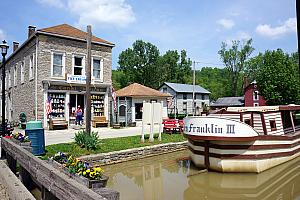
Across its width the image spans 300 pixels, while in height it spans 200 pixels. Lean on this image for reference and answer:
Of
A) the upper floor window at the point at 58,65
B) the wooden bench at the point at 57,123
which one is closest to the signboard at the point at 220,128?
the wooden bench at the point at 57,123

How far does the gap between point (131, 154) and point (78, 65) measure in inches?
408

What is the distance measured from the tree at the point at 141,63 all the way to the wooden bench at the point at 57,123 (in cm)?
4045

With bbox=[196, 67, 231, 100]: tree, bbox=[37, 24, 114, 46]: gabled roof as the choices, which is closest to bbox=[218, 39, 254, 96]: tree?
bbox=[196, 67, 231, 100]: tree

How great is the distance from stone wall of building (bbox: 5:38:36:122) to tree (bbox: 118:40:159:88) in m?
34.3

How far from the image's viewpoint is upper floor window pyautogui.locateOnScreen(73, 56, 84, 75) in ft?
65.6

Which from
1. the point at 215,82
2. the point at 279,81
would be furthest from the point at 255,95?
the point at 215,82

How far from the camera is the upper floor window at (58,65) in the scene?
62.2 ft

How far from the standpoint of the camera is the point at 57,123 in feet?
60.1

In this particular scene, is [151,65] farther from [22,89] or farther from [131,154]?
[131,154]

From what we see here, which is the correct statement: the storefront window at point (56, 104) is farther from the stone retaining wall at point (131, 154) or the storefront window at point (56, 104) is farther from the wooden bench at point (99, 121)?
the stone retaining wall at point (131, 154)

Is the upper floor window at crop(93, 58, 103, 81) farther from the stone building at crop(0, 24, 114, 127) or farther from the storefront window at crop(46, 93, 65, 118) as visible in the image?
the storefront window at crop(46, 93, 65, 118)

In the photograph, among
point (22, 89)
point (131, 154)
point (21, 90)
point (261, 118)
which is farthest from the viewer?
point (21, 90)

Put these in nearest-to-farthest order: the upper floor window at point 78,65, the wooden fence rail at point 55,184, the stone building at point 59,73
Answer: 1. the wooden fence rail at point 55,184
2. the stone building at point 59,73
3. the upper floor window at point 78,65

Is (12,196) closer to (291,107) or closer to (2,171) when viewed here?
(2,171)
